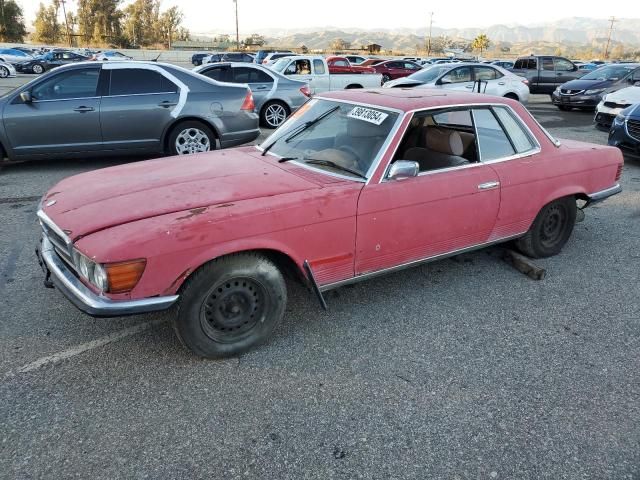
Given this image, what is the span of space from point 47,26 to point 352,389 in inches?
3613

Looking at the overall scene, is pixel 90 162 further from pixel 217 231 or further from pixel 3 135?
pixel 217 231

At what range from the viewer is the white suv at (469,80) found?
12.9 m

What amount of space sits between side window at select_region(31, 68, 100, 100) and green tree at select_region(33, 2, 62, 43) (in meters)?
83.7

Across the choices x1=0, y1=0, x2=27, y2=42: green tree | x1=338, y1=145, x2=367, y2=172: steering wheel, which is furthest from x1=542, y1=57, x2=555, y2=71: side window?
x1=0, y1=0, x2=27, y2=42: green tree

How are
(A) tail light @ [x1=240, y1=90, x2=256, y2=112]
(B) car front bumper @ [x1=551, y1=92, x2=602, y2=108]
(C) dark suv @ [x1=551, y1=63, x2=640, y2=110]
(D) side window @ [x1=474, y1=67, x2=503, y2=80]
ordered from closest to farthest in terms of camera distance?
(A) tail light @ [x1=240, y1=90, x2=256, y2=112], (D) side window @ [x1=474, y1=67, x2=503, y2=80], (C) dark suv @ [x1=551, y1=63, x2=640, y2=110], (B) car front bumper @ [x1=551, y1=92, x2=602, y2=108]

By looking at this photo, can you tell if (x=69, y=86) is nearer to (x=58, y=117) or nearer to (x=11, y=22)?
(x=58, y=117)

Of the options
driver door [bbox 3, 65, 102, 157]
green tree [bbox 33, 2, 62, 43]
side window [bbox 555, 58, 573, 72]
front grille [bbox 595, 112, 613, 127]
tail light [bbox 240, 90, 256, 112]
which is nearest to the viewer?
driver door [bbox 3, 65, 102, 157]

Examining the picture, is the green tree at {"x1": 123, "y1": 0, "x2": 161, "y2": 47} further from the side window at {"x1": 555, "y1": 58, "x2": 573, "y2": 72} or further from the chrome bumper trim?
the chrome bumper trim

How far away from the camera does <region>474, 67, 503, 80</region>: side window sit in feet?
43.9

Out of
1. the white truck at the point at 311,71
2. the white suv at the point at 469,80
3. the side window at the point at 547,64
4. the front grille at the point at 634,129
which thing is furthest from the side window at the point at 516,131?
the side window at the point at 547,64

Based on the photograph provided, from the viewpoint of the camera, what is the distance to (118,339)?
10.3 ft

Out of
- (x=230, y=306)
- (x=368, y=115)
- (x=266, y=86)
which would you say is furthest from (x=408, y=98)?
(x=266, y=86)

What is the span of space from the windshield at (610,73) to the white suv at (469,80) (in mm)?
3328

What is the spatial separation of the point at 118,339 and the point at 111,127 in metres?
4.91
